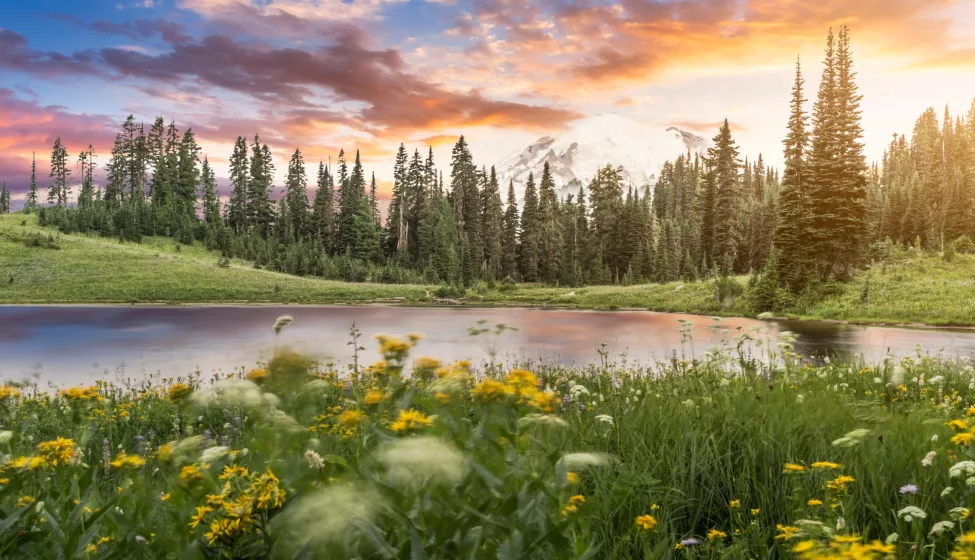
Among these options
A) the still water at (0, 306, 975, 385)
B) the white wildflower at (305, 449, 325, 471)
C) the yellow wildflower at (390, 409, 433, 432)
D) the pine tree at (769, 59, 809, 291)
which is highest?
the pine tree at (769, 59, 809, 291)

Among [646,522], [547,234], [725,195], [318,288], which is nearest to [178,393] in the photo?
[646,522]

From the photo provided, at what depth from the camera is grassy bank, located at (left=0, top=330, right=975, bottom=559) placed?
5.37ft

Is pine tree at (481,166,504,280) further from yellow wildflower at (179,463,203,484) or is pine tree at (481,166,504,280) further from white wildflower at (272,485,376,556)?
white wildflower at (272,485,376,556)

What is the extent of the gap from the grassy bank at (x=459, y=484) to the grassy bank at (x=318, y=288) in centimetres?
3049

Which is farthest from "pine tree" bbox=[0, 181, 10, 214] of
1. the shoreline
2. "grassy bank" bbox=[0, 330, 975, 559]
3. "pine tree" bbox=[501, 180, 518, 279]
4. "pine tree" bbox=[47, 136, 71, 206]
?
"grassy bank" bbox=[0, 330, 975, 559]

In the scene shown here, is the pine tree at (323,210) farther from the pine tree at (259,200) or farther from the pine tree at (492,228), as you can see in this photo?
the pine tree at (492,228)

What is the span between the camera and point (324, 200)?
273 feet

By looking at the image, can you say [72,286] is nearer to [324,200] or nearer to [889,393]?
[324,200]

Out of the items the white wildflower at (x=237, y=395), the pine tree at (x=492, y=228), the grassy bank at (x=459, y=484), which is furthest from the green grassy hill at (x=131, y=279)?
the white wildflower at (x=237, y=395)

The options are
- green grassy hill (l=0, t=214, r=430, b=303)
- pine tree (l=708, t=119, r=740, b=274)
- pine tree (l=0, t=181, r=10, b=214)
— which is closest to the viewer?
green grassy hill (l=0, t=214, r=430, b=303)

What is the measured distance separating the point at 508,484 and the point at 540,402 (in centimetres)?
38

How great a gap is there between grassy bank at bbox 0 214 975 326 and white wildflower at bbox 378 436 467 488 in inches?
1310

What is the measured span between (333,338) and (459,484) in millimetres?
20606

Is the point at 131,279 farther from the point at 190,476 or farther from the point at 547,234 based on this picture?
the point at 190,476
